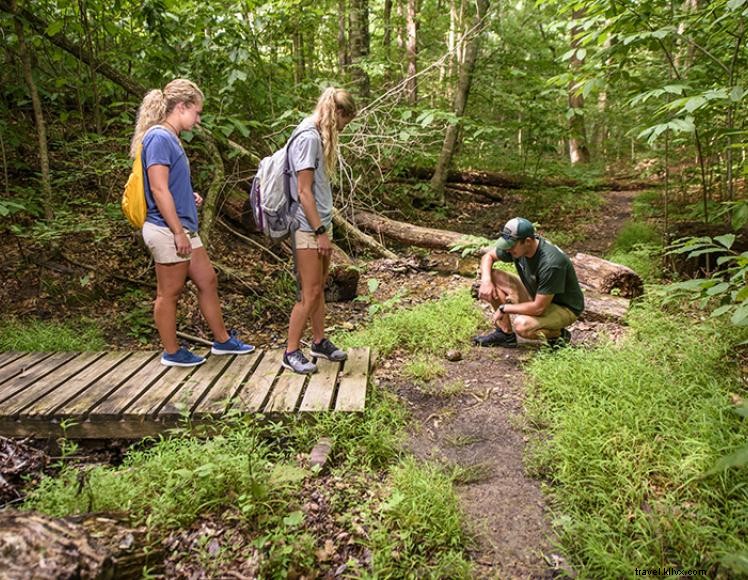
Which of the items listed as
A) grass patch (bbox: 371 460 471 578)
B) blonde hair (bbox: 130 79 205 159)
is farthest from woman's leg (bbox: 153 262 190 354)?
grass patch (bbox: 371 460 471 578)

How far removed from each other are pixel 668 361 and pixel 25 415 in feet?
17.2

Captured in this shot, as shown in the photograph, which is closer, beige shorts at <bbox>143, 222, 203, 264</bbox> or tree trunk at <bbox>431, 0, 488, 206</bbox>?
beige shorts at <bbox>143, 222, 203, 264</bbox>

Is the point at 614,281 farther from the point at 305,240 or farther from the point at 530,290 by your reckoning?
the point at 305,240

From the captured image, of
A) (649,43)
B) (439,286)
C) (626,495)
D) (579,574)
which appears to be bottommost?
(579,574)

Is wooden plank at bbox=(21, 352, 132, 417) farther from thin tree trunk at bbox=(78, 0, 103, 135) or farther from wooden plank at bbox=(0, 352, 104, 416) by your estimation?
thin tree trunk at bbox=(78, 0, 103, 135)

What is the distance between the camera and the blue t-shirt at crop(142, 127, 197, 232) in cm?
339

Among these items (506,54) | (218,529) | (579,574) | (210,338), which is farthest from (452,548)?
(506,54)

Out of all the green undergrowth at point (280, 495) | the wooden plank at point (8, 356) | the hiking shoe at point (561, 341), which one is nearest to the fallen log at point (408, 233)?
the hiking shoe at point (561, 341)

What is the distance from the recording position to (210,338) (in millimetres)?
5613

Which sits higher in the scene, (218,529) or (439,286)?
(439,286)

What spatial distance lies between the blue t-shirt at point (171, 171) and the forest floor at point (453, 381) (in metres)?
1.91

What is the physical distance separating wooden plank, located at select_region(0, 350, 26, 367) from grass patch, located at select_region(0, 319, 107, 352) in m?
0.35

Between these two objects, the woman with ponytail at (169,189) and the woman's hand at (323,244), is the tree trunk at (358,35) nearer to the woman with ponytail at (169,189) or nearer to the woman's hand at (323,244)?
the woman with ponytail at (169,189)

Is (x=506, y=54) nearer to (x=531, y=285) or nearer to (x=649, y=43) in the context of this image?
(x=649, y=43)
